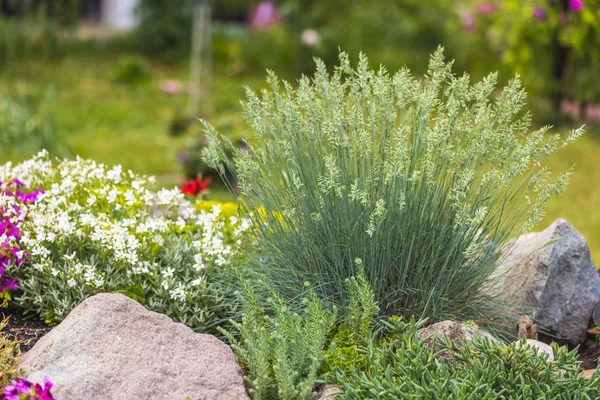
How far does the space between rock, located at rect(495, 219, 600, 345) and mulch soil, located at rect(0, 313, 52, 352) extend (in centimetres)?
200

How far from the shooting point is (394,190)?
324 centimetres

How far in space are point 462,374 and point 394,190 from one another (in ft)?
2.58

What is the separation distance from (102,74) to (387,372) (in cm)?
1085

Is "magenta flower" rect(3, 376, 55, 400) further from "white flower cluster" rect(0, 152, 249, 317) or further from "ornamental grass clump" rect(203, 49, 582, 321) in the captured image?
"ornamental grass clump" rect(203, 49, 582, 321)

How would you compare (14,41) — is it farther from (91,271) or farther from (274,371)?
(274,371)

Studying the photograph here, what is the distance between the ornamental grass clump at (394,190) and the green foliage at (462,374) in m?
0.36

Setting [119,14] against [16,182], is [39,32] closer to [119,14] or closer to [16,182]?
[119,14]

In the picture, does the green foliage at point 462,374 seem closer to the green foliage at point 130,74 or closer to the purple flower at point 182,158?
the purple flower at point 182,158

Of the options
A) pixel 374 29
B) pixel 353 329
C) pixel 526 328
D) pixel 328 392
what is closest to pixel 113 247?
pixel 353 329

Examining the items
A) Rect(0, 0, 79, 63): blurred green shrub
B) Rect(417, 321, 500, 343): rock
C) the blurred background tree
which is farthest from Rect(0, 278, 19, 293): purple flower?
Rect(0, 0, 79, 63): blurred green shrub

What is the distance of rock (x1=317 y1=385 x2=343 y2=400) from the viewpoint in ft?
9.13

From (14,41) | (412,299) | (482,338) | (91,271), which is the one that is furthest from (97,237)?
(14,41)

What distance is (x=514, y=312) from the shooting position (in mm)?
3666

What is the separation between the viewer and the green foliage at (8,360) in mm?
2832
